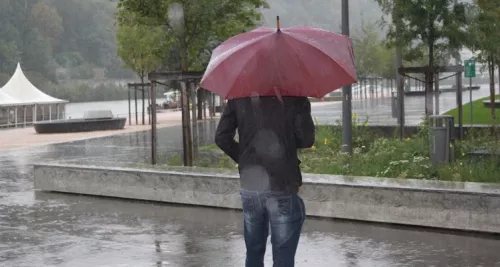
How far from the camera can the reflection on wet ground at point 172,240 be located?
7.90 m

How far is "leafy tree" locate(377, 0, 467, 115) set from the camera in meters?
19.7

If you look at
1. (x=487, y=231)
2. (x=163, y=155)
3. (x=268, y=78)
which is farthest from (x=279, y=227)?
(x=163, y=155)

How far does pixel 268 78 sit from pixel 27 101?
159 ft

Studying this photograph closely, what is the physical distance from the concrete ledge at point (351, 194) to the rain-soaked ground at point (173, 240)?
0.16 m

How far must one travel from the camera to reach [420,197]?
9.21 m

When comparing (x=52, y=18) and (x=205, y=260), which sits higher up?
(x=52, y=18)

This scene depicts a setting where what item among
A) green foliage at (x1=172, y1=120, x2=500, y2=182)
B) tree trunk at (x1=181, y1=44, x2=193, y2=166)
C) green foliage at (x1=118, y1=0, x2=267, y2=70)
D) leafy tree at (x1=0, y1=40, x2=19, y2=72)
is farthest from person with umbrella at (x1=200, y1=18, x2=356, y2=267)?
leafy tree at (x1=0, y1=40, x2=19, y2=72)

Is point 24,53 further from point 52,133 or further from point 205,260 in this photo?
point 205,260

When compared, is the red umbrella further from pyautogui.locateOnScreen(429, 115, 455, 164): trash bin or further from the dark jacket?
pyautogui.locateOnScreen(429, 115, 455, 164): trash bin

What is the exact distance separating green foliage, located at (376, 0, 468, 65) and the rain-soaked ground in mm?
9910

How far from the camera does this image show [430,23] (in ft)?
65.2

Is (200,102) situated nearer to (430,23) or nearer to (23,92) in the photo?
(23,92)

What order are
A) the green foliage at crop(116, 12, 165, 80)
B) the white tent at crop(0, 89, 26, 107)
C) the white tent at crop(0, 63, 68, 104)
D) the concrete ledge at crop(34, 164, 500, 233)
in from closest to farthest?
the concrete ledge at crop(34, 164, 500, 233), the green foliage at crop(116, 12, 165, 80), the white tent at crop(0, 89, 26, 107), the white tent at crop(0, 63, 68, 104)

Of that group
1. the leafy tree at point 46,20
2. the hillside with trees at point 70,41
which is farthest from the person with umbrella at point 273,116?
the leafy tree at point 46,20
